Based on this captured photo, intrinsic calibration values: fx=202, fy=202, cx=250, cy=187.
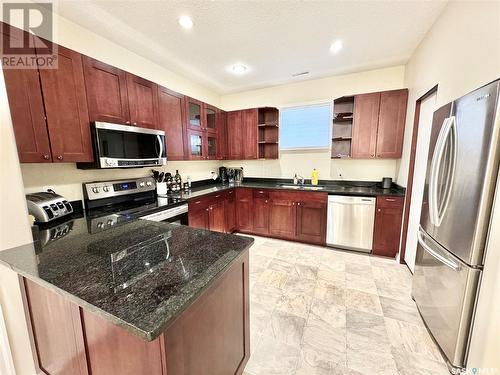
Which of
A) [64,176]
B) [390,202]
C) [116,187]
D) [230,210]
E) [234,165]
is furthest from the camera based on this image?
[234,165]

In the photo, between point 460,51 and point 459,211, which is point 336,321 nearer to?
point 459,211

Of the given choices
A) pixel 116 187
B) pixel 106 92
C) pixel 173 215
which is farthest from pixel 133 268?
pixel 106 92

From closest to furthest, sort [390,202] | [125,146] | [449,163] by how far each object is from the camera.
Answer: [449,163]
[125,146]
[390,202]

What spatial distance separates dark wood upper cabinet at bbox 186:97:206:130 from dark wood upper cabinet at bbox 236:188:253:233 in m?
1.30

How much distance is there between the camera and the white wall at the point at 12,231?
1.14 m

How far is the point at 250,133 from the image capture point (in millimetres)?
3779

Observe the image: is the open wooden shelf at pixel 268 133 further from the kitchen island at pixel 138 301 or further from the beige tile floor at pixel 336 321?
the kitchen island at pixel 138 301

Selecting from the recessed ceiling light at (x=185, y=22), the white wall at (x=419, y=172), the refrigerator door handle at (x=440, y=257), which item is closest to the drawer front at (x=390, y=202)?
the white wall at (x=419, y=172)

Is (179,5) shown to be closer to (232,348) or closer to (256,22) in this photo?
(256,22)

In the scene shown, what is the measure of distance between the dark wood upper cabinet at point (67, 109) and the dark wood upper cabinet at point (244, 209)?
2.30 m

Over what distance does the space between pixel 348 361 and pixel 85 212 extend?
105 inches

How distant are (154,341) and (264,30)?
2702 millimetres

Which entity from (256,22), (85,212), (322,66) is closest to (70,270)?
(85,212)

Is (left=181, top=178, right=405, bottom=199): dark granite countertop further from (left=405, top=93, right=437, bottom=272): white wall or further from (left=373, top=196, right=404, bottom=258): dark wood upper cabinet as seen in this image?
(left=405, top=93, right=437, bottom=272): white wall
